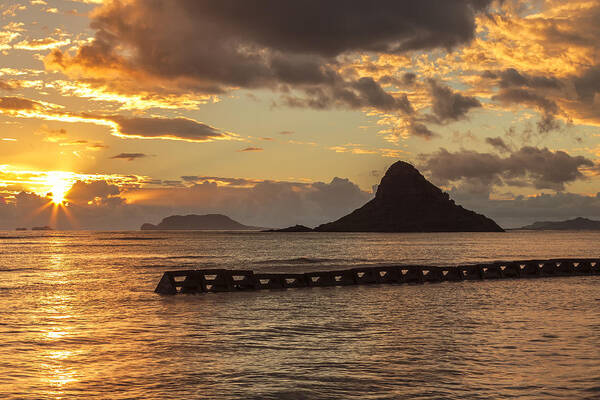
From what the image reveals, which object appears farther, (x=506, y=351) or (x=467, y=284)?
(x=467, y=284)

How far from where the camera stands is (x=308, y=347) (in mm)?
16609

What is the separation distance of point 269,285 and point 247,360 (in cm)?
2102

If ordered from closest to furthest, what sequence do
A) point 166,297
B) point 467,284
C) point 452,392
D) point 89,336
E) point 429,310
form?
point 452,392
point 89,336
point 429,310
point 166,297
point 467,284

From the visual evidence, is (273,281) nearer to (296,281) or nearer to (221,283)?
(296,281)

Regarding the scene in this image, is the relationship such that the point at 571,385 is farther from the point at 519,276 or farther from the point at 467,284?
the point at 519,276

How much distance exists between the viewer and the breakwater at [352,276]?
33.0 meters

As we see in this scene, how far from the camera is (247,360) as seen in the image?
14773mm

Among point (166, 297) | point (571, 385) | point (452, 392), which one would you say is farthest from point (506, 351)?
point (166, 297)

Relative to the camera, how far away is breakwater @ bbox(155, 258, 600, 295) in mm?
33000

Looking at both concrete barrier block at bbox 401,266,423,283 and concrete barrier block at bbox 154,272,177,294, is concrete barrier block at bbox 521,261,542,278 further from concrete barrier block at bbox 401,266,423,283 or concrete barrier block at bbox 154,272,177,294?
concrete barrier block at bbox 154,272,177,294

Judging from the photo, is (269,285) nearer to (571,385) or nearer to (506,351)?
(506,351)

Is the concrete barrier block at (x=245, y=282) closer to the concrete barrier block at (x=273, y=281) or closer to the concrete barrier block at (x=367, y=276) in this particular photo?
the concrete barrier block at (x=273, y=281)

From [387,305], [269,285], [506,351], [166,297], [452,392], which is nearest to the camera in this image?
[452,392]

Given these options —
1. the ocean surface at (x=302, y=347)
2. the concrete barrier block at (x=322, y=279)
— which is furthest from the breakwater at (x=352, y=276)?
the ocean surface at (x=302, y=347)
